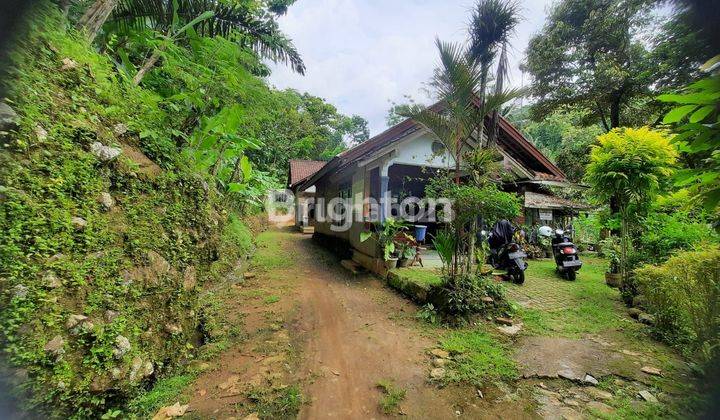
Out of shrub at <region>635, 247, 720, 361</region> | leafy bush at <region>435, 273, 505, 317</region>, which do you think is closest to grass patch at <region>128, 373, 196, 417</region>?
leafy bush at <region>435, 273, 505, 317</region>

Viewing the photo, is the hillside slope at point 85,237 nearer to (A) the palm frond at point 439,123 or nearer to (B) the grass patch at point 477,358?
(B) the grass patch at point 477,358

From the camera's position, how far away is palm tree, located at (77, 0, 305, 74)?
8.66 feet

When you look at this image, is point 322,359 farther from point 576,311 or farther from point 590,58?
point 590,58

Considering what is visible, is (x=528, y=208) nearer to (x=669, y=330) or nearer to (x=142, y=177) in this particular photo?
(x=669, y=330)

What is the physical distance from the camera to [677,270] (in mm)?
3049

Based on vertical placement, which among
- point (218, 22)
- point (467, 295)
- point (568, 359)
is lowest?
point (568, 359)

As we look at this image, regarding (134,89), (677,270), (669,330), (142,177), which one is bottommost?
(669,330)

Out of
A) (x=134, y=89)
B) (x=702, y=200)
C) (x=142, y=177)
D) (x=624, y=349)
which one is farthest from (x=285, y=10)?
(x=624, y=349)

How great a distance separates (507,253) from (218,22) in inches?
294

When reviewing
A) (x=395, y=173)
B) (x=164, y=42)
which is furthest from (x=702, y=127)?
(x=395, y=173)

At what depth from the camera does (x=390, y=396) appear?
2.49 meters

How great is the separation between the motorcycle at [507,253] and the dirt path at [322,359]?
2.73 m

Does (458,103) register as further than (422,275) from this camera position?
No

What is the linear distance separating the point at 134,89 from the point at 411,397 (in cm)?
442
